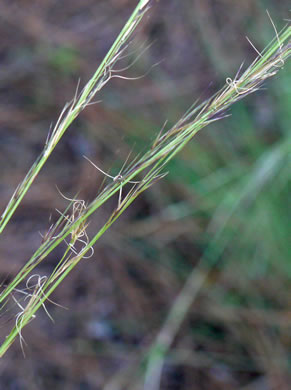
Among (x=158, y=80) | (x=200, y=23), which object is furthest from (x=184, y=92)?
(x=200, y=23)

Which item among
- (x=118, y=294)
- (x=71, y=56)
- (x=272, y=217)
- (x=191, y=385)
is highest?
(x=71, y=56)

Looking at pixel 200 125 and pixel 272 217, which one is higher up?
pixel 200 125

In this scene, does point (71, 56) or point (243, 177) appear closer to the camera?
point (243, 177)

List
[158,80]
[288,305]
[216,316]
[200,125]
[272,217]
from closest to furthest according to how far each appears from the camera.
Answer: [200,125] → [272,217] → [288,305] → [216,316] → [158,80]

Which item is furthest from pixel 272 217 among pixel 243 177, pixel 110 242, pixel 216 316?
pixel 110 242

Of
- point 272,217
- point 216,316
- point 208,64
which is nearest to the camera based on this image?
point 272,217

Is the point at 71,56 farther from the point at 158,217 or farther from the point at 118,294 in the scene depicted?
A: the point at 118,294

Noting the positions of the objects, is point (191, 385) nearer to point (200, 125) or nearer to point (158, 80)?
point (158, 80)
